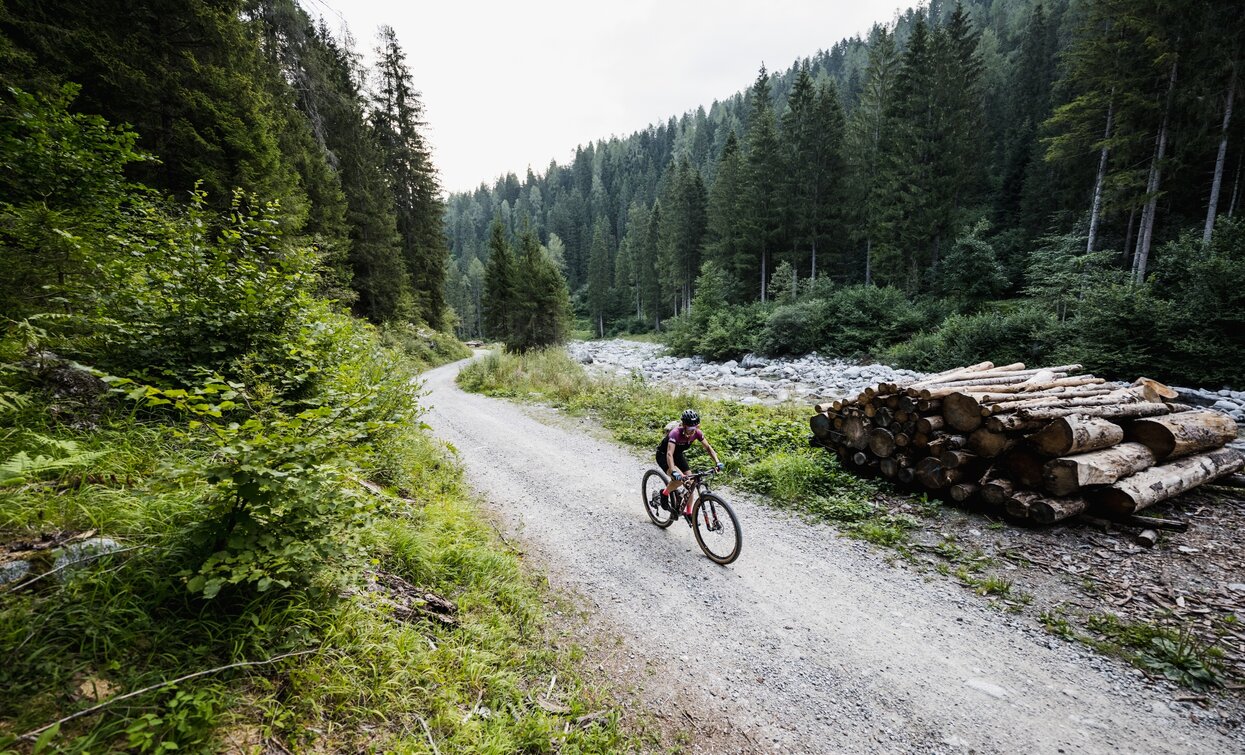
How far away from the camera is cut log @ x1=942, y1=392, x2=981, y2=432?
5805 mm

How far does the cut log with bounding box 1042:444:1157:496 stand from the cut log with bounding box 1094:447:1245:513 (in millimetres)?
130

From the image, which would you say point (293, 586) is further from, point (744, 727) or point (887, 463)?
point (887, 463)

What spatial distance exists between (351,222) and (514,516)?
2225cm

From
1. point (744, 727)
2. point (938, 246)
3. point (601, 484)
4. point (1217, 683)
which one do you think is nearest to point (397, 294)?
point (601, 484)

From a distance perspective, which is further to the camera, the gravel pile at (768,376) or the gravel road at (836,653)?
the gravel pile at (768,376)

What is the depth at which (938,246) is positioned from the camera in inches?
1145

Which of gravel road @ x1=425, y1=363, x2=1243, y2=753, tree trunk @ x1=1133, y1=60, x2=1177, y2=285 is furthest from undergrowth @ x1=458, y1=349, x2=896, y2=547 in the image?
tree trunk @ x1=1133, y1=60, x2=1177, y2=285

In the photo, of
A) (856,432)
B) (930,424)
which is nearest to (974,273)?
(856,432)

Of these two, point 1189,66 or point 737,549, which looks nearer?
point 737,549

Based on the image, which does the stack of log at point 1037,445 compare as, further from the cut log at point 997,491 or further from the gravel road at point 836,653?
the gravel road at point 836,653

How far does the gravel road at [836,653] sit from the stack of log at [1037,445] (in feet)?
6.24

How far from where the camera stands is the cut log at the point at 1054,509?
5.14 m

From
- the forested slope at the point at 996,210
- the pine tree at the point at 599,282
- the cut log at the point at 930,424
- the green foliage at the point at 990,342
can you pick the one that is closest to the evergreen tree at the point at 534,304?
the forested slope at the point at 996,210

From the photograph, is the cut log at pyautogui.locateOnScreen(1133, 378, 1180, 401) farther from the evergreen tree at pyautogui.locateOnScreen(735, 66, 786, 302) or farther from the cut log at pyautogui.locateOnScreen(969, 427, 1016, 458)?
the evergreen tree at pyautogui.locateOnScreen(735, 66, 786, 302)
